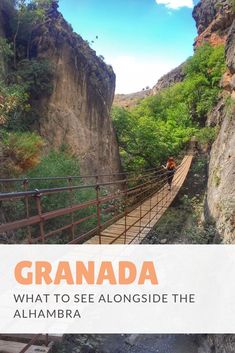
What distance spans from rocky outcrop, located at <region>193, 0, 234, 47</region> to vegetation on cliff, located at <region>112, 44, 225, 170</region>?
7.89 feet

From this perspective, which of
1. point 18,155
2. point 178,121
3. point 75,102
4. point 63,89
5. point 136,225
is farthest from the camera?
point 178,121

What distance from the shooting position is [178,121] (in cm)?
2147

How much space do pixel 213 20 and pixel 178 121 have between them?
12066 millimetres

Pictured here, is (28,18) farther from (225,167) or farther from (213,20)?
(213,20)

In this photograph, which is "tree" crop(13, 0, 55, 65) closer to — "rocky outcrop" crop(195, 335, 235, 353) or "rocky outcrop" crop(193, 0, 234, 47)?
"rocky outcrop" crop(195, 335, 235, 353)

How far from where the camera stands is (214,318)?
564 centimetres

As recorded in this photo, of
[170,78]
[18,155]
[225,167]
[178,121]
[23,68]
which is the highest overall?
[170,78]

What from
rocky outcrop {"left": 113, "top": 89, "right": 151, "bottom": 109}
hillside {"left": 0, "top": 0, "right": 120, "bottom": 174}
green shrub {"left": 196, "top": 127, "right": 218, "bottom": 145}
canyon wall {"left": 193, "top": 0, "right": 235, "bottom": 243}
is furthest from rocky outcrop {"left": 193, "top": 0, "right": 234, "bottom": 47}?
rocky outcrop {"left": 113, "top": 89, "right": 151, "bottom": 109}

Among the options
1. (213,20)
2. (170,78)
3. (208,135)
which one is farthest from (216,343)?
(170,78)

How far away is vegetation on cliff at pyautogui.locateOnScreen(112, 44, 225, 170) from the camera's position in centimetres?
1717

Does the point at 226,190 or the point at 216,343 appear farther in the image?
the point at 226,190

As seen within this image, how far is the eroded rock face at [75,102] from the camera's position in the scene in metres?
13.0

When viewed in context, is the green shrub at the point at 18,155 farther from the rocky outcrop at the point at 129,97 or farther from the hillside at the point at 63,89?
the rocky outcrop at the point at 129,97

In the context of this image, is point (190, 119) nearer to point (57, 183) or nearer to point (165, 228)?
point (165, 228)
